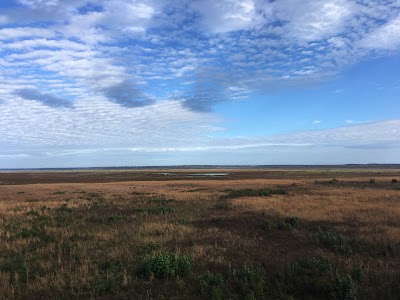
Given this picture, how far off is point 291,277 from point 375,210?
14005mm


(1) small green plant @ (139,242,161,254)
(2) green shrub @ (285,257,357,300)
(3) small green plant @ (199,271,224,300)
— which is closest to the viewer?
(2) green shrub @ (285,257,357,300)

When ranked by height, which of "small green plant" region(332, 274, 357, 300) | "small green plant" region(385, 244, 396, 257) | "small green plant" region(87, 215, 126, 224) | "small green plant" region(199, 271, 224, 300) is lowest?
"small green plant" region(87, 215, 126, 224)

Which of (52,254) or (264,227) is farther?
(264,227)

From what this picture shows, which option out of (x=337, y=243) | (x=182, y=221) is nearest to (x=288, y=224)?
(x=337, y=243)

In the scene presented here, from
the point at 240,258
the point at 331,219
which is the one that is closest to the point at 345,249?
the point at 240,258

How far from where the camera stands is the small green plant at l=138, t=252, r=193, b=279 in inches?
322

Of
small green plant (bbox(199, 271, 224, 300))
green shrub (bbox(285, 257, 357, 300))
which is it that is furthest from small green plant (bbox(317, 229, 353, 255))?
small green plant (bbox(199, 271, 224, 300))

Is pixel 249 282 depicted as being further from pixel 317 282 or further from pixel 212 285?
pixel 317 282

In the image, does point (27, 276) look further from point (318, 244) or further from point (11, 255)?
point (318, 244)

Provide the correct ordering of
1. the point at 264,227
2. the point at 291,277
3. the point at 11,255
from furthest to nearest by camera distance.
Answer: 1. the point at 264,227
2. the point at 11,255
3. the point at 291,277

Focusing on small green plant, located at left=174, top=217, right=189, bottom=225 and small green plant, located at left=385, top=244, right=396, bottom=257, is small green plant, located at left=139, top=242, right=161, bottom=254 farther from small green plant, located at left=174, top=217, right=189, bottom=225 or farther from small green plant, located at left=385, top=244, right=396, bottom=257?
small green plant, located at left=385, top=244, right=396, bottom=257

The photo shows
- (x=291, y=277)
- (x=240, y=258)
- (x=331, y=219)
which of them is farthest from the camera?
(x=331, y=219)

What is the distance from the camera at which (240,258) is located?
9.66 meters

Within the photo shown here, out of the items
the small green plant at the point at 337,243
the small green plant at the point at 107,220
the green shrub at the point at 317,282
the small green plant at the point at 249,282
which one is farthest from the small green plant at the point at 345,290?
the small green plant at the point at 107,220
